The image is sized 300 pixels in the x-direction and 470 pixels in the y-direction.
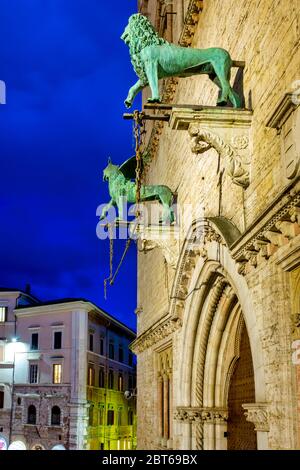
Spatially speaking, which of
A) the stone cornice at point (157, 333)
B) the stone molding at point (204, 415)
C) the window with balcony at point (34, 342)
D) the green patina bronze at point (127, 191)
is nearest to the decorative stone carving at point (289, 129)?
the stone molding at point (204, 415)

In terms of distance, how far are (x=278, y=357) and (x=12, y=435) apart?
110ft

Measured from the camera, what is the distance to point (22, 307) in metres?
39.6

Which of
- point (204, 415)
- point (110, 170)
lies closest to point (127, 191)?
point (110, 170)

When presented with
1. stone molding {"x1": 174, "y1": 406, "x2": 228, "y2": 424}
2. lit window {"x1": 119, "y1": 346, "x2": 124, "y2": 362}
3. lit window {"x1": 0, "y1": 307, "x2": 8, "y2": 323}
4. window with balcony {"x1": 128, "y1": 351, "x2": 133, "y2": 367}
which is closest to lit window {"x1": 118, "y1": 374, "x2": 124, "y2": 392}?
lit window {"x1": 119, "y1": 346, "x2": 124, "y2": 362}

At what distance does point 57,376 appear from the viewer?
3700cm

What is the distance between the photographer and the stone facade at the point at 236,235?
6223mm

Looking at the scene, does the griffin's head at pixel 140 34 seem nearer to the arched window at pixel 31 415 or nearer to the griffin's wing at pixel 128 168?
the griffin's wing at pixel 128 168

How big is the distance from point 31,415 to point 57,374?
274cm

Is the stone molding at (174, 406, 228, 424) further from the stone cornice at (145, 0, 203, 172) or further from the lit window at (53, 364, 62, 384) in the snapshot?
the lit window at (53, 364, 62, 384)

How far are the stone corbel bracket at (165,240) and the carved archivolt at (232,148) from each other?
4.82m

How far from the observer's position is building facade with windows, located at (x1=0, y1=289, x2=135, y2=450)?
35.7 m

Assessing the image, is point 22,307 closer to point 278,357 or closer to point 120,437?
point 120,437

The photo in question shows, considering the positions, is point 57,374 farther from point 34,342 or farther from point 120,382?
point 120,382

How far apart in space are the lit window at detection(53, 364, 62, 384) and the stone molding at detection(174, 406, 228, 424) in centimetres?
2683
